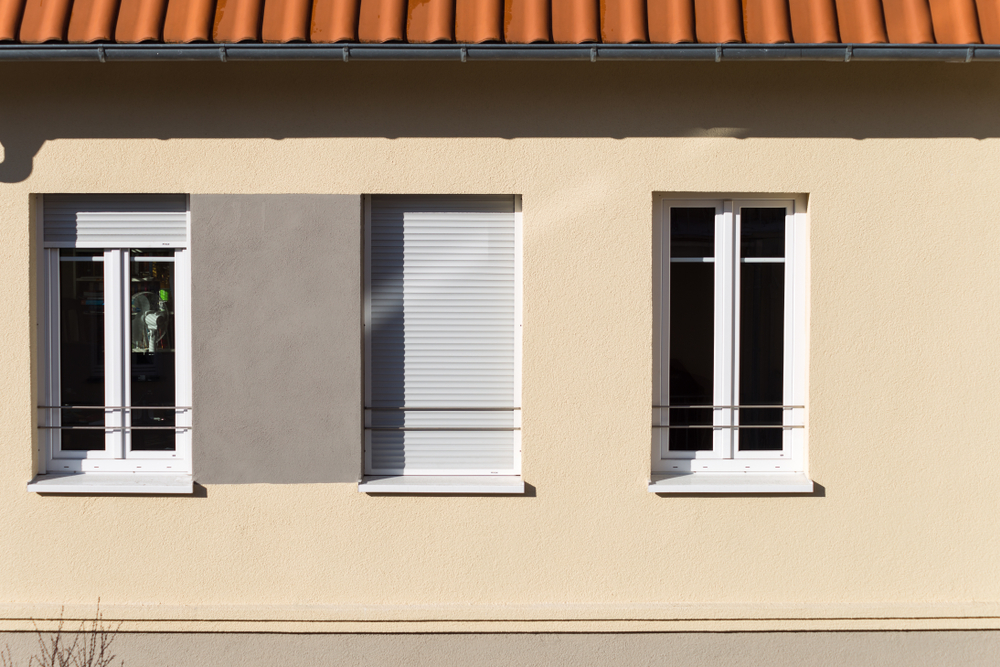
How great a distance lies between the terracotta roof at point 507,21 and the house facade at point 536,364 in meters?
0.31

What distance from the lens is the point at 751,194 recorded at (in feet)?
16.6

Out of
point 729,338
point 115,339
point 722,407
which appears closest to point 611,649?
point 722,407

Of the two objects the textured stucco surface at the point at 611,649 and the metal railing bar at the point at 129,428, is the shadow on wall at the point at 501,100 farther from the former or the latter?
the textured stucco surface at the point at 611,649

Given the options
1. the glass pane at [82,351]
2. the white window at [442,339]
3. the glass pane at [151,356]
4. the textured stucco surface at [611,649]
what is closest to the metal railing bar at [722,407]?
the white window at [442,339]

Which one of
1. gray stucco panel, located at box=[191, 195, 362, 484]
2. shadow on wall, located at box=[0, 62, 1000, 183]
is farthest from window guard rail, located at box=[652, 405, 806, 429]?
gray stucco panel, located at box=[191, 195, 362, 484]

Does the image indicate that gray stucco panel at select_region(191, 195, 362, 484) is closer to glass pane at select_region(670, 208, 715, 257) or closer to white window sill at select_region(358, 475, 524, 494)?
white window sill at select_region(358, 475, 524, 494)

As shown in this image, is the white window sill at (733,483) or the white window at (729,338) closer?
the white window sill at (733,483)

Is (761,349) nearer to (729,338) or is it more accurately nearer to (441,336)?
(729,338)

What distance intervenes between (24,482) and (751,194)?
474 cm

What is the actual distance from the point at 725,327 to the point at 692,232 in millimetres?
624

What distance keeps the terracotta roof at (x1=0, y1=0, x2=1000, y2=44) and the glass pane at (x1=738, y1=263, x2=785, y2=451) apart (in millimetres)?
1400

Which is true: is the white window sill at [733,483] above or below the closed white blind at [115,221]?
below

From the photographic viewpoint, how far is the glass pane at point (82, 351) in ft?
Result: 17.2

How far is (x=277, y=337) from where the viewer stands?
16.5 feet
